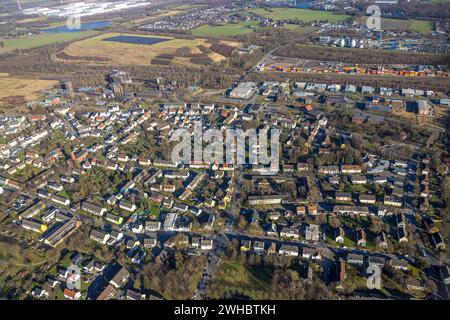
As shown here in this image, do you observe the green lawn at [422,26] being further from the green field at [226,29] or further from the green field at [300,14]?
the green field at [226,29]

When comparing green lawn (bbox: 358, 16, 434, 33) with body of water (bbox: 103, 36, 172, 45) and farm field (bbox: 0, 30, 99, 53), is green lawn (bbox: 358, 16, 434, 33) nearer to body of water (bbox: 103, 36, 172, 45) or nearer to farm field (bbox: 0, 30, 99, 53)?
body of water (bbox: 103, 36, 172, 45)

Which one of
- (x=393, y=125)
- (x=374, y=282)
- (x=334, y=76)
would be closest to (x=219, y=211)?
(x=374, y=282)

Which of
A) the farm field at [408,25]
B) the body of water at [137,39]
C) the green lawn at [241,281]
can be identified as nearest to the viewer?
the green lawn at [241,281]

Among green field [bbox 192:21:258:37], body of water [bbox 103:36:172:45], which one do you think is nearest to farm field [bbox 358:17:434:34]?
green field [bbox 192:21:258:37]

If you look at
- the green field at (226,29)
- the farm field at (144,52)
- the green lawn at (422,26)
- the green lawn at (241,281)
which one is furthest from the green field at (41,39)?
the green lawn at (241,281)

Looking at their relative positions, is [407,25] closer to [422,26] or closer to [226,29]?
[422,26]

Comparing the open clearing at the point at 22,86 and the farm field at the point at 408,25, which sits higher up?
the farm field at the point at 408,25

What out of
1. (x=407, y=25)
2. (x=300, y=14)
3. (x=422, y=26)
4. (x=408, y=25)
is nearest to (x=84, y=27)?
(x=300, y=14)
